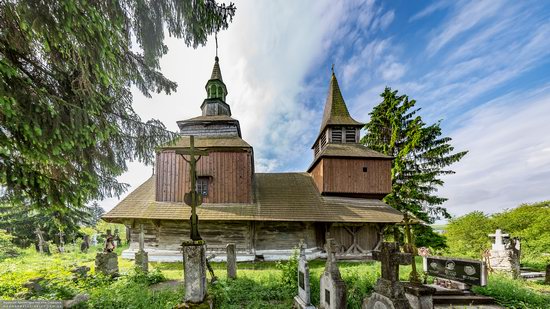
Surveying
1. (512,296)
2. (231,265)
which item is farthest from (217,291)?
(512,296)

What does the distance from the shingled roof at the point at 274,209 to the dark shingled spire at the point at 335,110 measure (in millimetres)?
5397

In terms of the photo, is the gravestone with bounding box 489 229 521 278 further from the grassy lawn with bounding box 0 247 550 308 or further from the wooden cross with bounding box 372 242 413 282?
the wooden cross with bounding box 372 242 413 282

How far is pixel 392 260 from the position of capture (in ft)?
13.1

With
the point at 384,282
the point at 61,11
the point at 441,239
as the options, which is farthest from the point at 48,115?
the point at 441,239

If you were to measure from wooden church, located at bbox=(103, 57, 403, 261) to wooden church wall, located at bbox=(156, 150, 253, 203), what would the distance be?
0.06m

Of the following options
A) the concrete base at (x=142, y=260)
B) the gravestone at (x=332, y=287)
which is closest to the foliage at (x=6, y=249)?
the concrete base at (x=142, y=260)

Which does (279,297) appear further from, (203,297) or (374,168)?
(374,168)

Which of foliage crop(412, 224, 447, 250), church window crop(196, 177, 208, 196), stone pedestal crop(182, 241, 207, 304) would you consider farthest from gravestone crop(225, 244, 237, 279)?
foliage crop(412, 224, 447, 250)

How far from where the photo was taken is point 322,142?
704 inches

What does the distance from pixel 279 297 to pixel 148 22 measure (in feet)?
26.0

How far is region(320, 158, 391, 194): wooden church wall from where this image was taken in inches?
570

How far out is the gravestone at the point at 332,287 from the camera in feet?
16.2

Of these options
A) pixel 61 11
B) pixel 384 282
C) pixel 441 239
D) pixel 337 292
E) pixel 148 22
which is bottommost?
pixel 441 239

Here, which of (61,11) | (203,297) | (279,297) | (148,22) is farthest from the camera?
(279,297)
